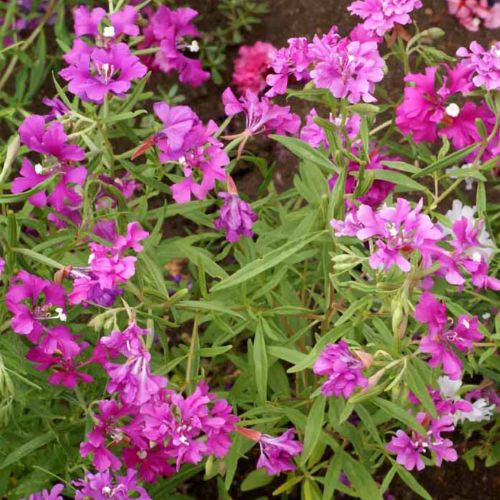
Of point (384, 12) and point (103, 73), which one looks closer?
point (103, 73)

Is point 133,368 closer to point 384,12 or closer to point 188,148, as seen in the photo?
point 188,148

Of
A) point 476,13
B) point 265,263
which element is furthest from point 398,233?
point 476,13

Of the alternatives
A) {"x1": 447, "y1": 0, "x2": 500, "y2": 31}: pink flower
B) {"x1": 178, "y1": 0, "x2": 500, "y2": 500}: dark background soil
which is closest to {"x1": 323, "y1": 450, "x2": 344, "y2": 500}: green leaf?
{"x1": 178, "y1": 0, "x2": 500, "y2": 500}: dark background soil

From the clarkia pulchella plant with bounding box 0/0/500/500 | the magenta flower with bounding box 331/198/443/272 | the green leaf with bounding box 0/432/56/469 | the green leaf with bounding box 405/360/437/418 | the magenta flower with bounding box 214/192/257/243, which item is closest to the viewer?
the magenta flower with bounding box 331/198/443/272

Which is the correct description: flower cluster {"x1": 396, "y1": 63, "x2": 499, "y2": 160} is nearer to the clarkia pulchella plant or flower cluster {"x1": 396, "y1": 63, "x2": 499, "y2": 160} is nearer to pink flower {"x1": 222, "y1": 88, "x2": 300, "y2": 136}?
the clarkia pulchella plant

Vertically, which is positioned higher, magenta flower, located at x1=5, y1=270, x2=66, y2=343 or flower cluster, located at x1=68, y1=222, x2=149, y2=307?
flower cluster, located at x1=68, y1=222, x2=149, y2=307

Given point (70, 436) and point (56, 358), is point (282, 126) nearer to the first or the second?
point (56, 358)

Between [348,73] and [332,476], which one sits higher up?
[348,73]

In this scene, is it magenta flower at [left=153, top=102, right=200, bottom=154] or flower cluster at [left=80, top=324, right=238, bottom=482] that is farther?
magenta flower at [left=153, top=102, right=200, bottom=154]
